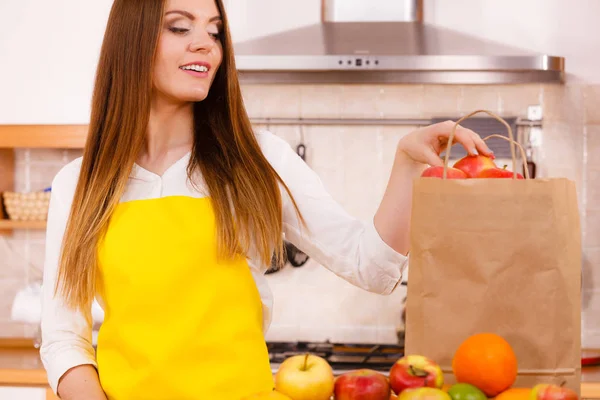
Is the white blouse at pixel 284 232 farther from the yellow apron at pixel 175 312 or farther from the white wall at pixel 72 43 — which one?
the white wall at pixel 72 43

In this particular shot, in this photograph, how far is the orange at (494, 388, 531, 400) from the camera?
0.74 meters

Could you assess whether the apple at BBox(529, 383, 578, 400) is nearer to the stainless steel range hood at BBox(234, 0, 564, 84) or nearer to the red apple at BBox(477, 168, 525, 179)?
the red apple at BBox(477, 168, 525, 179)

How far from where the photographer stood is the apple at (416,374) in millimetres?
776

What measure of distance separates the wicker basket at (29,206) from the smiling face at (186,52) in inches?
66.8

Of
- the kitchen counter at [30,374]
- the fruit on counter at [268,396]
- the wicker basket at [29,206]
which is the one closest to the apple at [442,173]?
the fruit on counter at [268,396]

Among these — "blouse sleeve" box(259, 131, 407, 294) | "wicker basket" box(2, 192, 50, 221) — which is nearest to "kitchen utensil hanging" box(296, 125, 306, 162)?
"wicker basket" box(2, 192, 50, 221)

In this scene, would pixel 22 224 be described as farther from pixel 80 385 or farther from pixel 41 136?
pixel 80 385

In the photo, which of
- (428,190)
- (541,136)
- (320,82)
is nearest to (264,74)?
(320,82)

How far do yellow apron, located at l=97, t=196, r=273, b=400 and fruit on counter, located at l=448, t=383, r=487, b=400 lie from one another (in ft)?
1.37

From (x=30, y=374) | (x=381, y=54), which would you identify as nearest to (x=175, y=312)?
(x=30, y=374)

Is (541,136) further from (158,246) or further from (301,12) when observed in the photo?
(158,246)

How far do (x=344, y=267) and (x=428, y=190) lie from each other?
0.33 meters

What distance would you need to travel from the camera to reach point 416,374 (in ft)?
2.56

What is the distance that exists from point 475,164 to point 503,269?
0.14 metres
